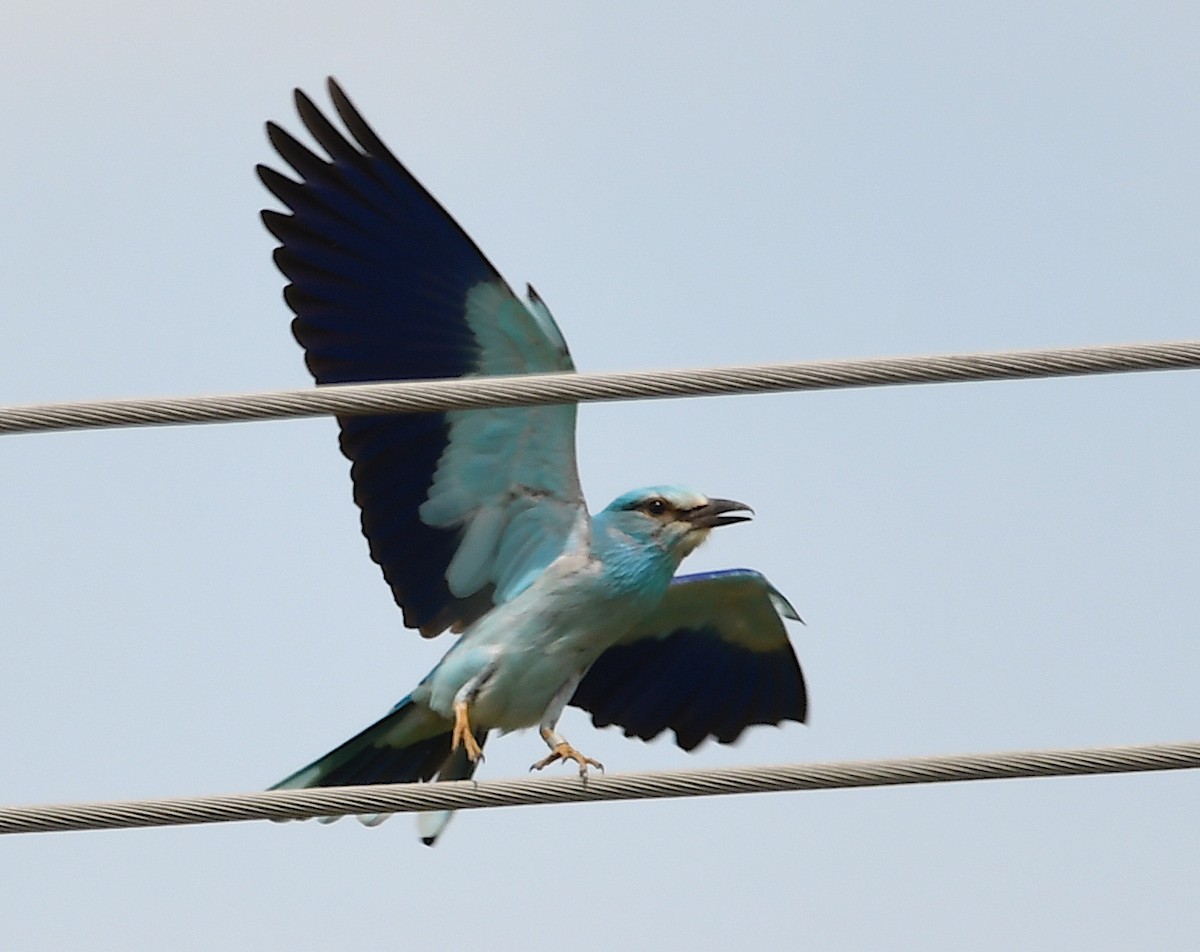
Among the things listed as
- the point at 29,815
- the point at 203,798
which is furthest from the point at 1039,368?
the point at 29,815

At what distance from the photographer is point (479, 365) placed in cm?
762

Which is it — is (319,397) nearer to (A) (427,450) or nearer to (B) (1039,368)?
(B) (1039,368)

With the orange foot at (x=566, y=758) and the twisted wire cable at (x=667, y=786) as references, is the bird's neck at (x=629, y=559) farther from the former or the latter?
the twisted wire cable at (x=667, y=786)

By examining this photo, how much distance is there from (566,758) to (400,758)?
32.5 inches

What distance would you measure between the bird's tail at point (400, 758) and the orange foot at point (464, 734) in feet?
0.77

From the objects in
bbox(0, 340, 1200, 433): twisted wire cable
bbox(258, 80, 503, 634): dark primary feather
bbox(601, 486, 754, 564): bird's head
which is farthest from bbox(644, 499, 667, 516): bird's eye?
bbox(0, 340, 1200, 433): twisted wire cable

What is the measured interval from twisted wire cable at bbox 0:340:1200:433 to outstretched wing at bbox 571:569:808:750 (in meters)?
3.95

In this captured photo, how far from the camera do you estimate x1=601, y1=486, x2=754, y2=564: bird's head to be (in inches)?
297

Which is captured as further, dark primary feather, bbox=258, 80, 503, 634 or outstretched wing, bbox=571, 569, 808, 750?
outstretched wing, bbox=571, 569, 808, 750

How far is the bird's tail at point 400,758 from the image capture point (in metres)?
7.71

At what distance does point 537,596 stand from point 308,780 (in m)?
1.03

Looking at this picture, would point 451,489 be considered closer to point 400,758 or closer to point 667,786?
point 400,758

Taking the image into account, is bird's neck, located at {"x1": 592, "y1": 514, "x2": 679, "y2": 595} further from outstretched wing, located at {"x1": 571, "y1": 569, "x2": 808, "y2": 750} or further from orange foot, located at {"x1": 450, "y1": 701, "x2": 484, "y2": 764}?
outstretched wing, located at {"x1": 571, "y1": 569, "x2": 808, "y2": 750}

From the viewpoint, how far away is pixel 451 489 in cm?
773
